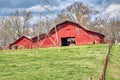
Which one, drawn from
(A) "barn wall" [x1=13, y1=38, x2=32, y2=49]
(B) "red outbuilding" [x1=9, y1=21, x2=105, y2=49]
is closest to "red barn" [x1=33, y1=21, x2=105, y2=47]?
(B) "red outbuilding" [x1=9, y1=21, x2=105, y2=49]

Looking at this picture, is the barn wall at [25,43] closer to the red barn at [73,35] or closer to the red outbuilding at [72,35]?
the red outbuilding at [72,35]

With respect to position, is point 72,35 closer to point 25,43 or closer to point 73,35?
point 73,35

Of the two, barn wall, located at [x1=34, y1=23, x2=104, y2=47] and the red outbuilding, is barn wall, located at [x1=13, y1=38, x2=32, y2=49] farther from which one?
barn wall, located at [x1=34, y1=23, x2=104, y2=47]

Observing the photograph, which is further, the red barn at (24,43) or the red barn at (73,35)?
the red barn at (24,43)

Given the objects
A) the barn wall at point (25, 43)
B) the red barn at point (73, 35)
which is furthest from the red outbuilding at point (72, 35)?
the barn wall at point (25, 43)

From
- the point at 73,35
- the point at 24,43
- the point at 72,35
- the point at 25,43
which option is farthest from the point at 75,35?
the point at 24,43

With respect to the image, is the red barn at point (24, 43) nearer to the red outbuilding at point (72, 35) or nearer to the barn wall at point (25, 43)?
the barn wall at point (25, 43)

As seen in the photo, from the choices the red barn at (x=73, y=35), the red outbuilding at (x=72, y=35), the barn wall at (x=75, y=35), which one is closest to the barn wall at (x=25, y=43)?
the red outbuilding at (x=72, y=35)

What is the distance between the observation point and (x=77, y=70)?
51.7ft

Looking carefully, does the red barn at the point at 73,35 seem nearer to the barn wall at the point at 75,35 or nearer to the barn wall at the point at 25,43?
the barn wall at the point at 75,35

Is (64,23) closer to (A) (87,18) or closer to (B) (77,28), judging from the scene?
(B) (77,28)

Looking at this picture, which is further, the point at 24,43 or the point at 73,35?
the point at 24,43

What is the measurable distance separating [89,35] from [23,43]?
45.7 feet

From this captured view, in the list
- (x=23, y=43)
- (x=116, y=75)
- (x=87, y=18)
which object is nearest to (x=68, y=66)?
(x=116, y=75)
